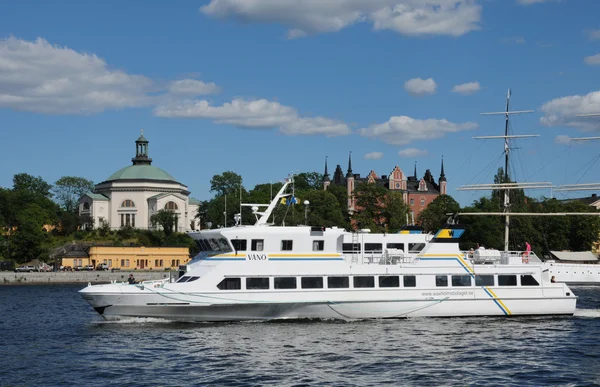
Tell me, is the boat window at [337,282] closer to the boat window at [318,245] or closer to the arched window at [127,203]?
the boat window at [318,245]

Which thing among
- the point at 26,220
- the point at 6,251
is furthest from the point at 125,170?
the point at 6,251

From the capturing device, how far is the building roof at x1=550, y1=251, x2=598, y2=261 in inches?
3910

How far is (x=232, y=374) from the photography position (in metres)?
24.1

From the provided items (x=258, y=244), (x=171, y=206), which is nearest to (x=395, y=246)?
(x=258, y=244)

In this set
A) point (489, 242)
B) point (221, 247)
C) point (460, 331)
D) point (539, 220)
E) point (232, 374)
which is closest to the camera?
point (232, 374)

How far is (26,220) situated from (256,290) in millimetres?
82928

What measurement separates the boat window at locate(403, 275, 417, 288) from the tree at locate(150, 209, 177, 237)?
87256 mm

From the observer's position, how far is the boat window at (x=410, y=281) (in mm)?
34781

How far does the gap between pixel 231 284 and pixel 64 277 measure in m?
57.1

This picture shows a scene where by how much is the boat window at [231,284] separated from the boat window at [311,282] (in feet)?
9.01

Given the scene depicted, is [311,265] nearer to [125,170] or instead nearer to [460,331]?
[460,331]

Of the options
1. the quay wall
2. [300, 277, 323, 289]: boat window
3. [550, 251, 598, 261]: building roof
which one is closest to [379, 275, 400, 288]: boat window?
[300, 277, 323, 289]: boat window

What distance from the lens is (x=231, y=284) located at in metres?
33.2

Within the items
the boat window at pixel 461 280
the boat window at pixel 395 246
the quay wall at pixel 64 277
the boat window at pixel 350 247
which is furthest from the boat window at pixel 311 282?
the quay wall at pixel 64 277
